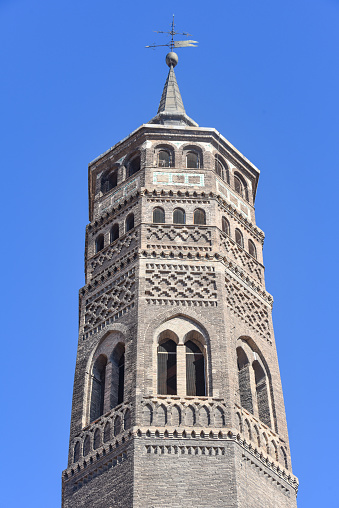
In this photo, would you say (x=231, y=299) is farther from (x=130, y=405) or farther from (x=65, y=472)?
(x=65, y=472)

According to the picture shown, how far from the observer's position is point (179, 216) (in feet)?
94.7

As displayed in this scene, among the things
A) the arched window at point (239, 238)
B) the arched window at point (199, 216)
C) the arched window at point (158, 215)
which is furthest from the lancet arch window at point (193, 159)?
the arched window at point (239, 238)

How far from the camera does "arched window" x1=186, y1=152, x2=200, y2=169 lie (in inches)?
1200

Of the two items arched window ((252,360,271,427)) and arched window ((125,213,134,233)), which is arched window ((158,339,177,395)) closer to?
arched window ((252,360,271,427))

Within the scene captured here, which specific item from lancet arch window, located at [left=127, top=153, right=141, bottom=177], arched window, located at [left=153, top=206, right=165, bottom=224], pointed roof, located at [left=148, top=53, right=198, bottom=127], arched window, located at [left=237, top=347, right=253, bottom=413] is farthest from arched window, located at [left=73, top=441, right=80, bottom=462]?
pointed roof, located at [left=148, top=53, right=198, bottom=127]

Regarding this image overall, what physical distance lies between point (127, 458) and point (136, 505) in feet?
4.40

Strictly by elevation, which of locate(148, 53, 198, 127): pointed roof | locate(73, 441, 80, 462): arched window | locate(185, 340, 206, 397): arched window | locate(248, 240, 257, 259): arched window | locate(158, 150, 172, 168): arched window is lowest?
locate(73, 441, 80, 462): arched window

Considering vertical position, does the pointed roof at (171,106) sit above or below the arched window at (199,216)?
above

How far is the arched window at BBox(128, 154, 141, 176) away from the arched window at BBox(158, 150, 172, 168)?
644mm

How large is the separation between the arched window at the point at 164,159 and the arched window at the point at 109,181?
155 centimetres

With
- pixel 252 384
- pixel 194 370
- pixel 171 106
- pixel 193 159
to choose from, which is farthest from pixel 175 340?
pixel 171 106

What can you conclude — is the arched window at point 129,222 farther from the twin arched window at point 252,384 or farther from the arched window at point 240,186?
the twin arched window at point 252,384

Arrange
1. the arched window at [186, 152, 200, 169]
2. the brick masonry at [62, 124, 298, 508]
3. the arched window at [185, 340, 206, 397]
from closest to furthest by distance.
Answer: the brick masonry at [62, 124, 298, 508]
the arched window at [185, 340, 206, 397]
the arched window at [186, 152, 200, 169]

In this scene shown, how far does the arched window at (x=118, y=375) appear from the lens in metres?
25.5
